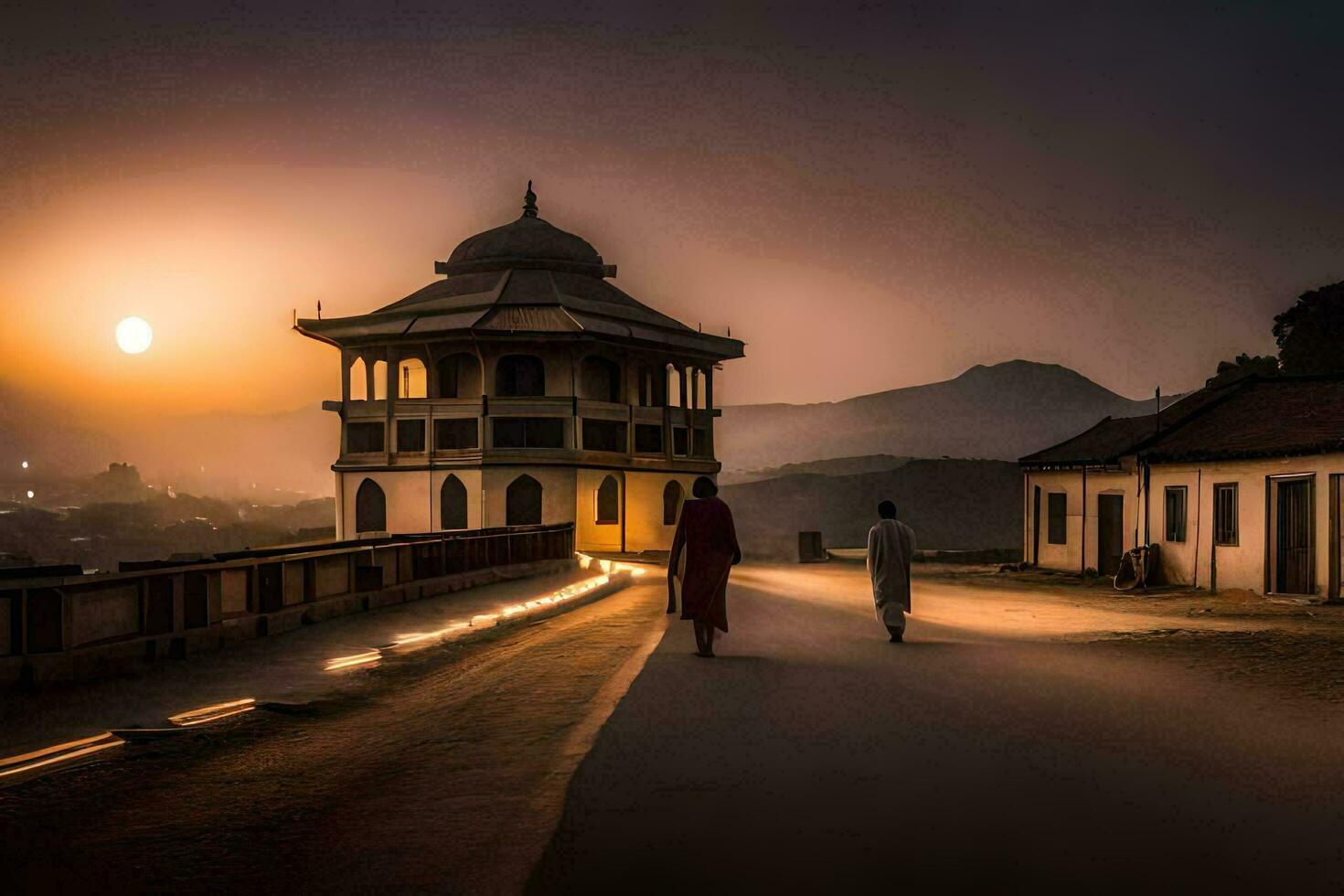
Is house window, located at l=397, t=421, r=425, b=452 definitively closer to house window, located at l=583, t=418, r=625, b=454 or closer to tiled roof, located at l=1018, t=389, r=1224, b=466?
house window, located at l=583, t=418, r=625, b=454

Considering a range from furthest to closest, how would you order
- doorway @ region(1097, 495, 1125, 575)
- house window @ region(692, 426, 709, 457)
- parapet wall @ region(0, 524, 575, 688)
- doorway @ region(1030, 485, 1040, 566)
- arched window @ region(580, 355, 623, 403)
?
house window @ region(692, 426, 709, 457), arched window @ region(580, 355, 623, 403), doorway @ region(1030, 485, 1040, 566), doorway @ region(1097, 495, 1125, 575), parapet wall @ region(0, 524, 575, 688)

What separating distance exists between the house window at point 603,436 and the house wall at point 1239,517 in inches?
1035

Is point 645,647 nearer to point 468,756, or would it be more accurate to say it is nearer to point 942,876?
point 468,756

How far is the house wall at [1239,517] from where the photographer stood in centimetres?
2188

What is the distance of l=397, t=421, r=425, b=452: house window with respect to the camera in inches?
1988

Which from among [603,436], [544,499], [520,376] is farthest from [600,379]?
[544,499]

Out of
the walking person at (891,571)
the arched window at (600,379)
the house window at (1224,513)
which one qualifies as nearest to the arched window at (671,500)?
the arched window at (600,379)

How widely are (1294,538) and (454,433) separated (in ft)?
113

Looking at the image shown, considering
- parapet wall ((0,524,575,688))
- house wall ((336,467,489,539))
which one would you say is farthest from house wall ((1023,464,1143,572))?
house wall ((336,467,489,539))

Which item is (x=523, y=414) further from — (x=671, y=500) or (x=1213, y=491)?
(x=1213, y=491)

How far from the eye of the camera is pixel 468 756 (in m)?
7.84

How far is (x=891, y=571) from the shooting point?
13914 mm

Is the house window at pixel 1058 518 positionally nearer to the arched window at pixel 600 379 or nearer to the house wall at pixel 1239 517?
the house wall at pixel 1239 517

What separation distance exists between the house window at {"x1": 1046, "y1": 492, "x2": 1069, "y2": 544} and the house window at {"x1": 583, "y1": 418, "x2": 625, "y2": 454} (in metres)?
21.1
